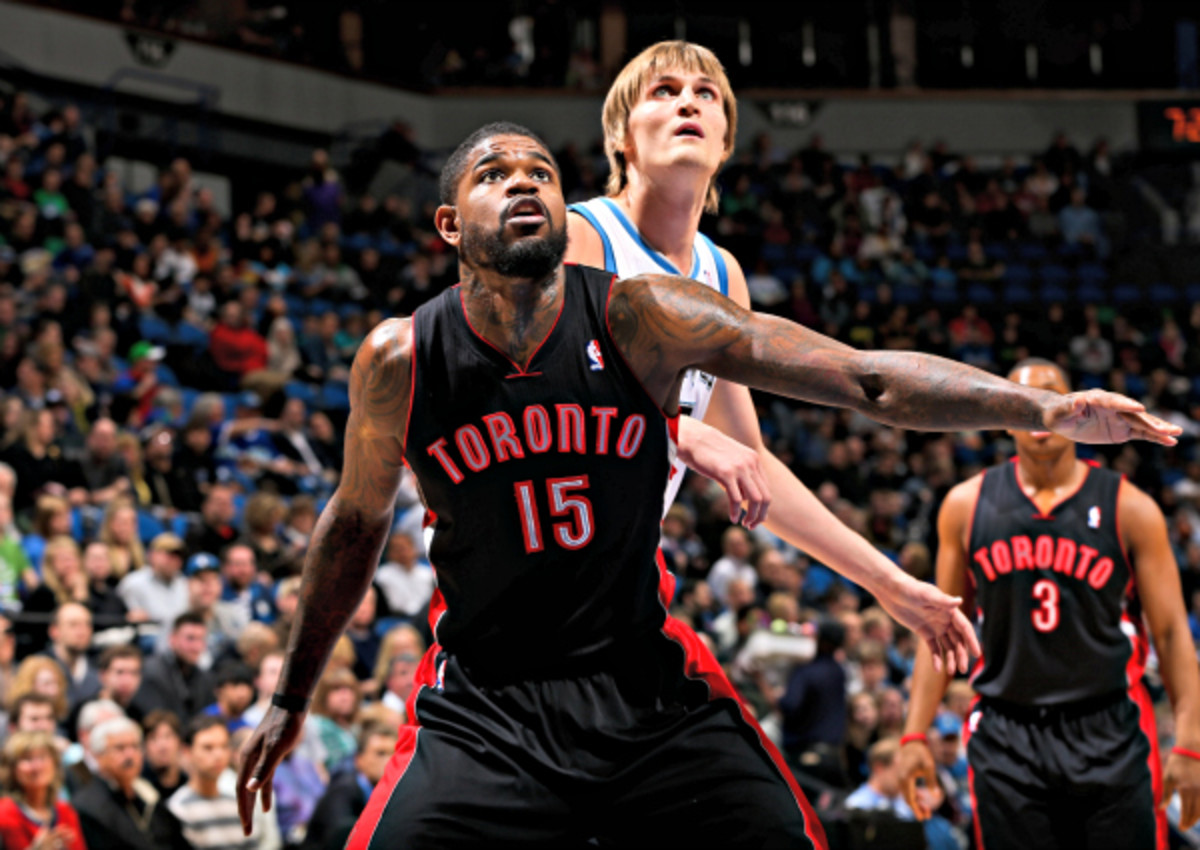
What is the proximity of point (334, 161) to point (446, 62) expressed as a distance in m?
2.70

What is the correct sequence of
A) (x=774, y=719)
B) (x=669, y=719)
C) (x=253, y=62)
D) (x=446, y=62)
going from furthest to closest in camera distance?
(x=446, y=62) < (x=253, y=62) < (x=774, y=719) < (x=669, y=719)

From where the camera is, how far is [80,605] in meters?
7.75

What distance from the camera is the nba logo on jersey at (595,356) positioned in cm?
317

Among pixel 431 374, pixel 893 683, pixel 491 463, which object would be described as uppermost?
pixel 431 374

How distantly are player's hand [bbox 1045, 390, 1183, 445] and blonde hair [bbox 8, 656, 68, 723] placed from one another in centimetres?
555

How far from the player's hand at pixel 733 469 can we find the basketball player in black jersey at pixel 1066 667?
237cm

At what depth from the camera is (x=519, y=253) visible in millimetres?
3146

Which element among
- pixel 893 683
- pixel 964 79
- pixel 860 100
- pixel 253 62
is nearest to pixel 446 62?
pixel 253 62

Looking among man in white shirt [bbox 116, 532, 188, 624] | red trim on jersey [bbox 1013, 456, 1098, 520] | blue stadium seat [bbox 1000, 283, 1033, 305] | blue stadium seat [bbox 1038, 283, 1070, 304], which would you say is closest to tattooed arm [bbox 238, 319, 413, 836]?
red trim on jersey [bbox 1013, 456, 1098, 520]

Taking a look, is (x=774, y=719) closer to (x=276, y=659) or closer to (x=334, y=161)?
(x=276, y=659)

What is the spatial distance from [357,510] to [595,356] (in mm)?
704

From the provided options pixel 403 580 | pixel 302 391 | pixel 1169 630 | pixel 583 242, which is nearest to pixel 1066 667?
pixel 1169 630

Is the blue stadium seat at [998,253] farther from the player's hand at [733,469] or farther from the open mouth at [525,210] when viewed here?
the open mouth at [525,210]

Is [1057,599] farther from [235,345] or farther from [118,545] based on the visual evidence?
[235,345]
